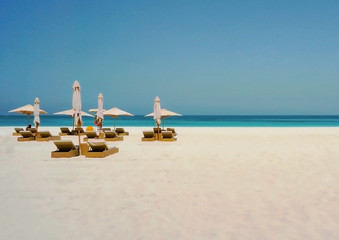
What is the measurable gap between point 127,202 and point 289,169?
12.8 ft

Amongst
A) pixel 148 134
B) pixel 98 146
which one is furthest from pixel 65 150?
pixel 148 134

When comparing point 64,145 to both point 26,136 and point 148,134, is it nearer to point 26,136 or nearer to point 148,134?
point 148,134

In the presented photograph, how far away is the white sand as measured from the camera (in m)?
3.15

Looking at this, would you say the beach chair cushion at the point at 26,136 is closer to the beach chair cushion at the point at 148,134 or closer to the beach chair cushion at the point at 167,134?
the beach chair cushion at the point at 148,134

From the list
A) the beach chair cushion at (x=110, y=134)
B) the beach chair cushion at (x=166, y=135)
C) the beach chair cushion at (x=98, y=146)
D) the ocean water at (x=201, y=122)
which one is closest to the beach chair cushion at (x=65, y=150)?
the beach chair cushion at (x=98, y=146)

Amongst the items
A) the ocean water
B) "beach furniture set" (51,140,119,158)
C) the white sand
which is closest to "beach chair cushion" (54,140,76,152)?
"beach furniture set" (51,140,119,158)

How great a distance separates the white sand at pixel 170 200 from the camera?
315 cm

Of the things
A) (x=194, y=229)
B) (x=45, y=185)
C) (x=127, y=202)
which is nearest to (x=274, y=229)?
(x=194, y=229)

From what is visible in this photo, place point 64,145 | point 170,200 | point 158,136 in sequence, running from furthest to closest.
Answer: point 158,136
point 64,145
point 170,200

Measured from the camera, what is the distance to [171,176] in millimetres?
5723

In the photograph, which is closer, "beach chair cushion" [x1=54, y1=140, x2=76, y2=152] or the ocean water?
"beach chair cushion" [x1=54, y1=140, x2=76, y2=152]

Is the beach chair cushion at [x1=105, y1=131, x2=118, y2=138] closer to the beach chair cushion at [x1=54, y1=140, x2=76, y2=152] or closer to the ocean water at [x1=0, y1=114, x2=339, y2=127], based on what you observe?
the beach chair cushion at [x1=54, y1=140, x2=76, y2=152]

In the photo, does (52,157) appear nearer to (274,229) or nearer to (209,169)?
(209,169)

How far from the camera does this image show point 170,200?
420 centimetres
